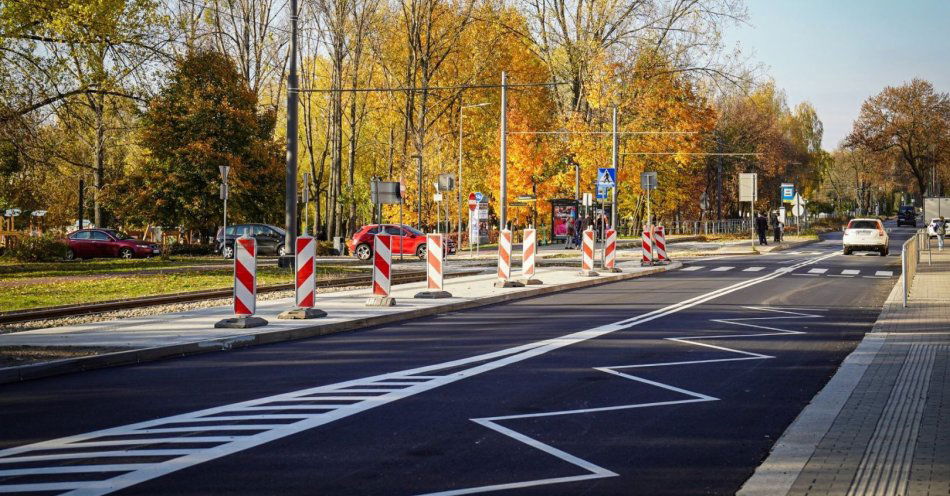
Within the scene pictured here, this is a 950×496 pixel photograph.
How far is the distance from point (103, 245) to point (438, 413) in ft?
119

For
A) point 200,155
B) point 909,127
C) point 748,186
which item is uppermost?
point 909,127

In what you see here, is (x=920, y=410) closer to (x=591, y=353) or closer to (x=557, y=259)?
(x=591, y=353)

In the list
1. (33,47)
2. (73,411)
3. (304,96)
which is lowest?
Answer: (73,411)

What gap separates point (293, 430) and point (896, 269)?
29.9 meters

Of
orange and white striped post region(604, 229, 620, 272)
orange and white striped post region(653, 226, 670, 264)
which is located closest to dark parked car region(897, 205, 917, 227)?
orange and white striped post region(653, 226, 670, 264)

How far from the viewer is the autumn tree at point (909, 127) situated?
77062 millimetres

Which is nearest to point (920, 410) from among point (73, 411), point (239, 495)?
point (239, 495)

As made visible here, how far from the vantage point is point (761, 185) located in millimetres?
93438

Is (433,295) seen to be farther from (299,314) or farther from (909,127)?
(909,127)

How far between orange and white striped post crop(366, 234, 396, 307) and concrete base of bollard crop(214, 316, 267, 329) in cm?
314

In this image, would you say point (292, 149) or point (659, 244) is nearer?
point (292, 149)

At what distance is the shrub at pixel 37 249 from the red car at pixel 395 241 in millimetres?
11735

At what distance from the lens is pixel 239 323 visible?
13.7 meters

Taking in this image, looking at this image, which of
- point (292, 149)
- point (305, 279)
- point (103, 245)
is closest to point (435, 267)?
point (305, 279)
